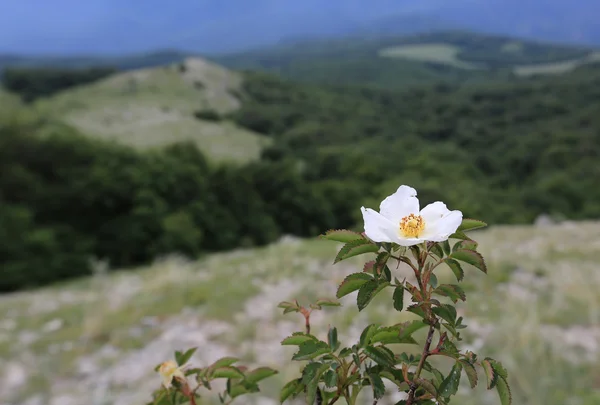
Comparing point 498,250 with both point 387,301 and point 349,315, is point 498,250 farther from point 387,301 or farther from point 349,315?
point 349,315

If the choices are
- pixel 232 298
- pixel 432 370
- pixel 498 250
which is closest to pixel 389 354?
pixel 432 370

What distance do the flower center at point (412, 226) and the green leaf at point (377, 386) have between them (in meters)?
0.29

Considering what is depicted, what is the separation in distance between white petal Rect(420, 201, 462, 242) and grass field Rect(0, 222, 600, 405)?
2.46 m

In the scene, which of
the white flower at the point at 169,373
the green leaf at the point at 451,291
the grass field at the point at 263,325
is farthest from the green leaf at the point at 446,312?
the grass field at the point at 263,325

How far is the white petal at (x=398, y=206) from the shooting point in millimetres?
935

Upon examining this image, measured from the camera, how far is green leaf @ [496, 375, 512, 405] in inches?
34.1

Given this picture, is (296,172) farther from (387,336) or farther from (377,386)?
(377,386)

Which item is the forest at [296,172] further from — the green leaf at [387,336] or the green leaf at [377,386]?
the green leaf at [377,386]

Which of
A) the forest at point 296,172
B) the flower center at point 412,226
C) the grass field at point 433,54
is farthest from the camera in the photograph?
the grass field at point 433,54

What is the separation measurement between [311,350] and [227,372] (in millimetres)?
Result: 358

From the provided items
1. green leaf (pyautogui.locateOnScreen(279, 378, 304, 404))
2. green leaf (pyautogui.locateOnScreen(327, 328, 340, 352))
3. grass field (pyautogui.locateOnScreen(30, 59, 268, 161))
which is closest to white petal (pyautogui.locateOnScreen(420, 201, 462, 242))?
green leaf (pyautogui.locateOnScreen(327, 328, 340, 352))

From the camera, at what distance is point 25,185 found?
21328 mm

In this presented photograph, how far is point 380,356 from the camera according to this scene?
96 cm

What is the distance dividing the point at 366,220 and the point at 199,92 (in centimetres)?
7030
